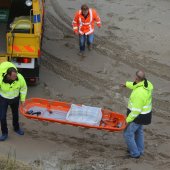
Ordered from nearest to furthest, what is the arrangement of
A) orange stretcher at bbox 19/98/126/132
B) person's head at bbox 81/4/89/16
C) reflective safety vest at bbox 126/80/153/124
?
reflective safety vest at bbox 126/80/153/124 → orange stretcher at bbox 19/98/126/132 → person's head at bbox 81/4/89/16

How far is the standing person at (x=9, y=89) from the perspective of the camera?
7.84 metres

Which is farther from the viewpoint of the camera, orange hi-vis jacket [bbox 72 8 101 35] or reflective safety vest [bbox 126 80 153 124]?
orange hi-vis jacket [bbox 72 8 101 35]

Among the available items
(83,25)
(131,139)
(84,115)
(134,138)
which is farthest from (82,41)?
(131,139)

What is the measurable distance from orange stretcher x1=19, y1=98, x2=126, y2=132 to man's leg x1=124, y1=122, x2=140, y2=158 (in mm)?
160

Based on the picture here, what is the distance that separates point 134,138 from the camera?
809 cm

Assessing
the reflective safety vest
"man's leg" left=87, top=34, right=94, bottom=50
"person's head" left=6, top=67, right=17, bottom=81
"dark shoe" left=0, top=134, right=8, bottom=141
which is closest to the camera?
the reflective safety vest

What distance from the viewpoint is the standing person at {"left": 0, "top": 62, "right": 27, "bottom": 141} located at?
7.84 meters

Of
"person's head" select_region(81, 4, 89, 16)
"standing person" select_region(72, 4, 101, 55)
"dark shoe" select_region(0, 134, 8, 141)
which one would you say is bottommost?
"dark shoe" select_region(0, 134, 8, 141)

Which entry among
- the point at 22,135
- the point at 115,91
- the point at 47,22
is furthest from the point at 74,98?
the point at 47,22

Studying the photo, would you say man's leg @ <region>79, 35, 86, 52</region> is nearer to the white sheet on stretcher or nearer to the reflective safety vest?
the white sheet on stretcher

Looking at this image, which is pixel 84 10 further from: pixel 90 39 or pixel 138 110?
pixel 138 110

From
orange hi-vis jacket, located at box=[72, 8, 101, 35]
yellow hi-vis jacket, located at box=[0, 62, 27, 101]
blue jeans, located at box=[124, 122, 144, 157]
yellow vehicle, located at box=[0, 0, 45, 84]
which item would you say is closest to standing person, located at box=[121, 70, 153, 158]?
blue jeans, located at box=[124, 122, 144, 157]

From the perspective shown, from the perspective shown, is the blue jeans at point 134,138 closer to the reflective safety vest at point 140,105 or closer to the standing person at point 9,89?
the reflective safety vest at point 140,105

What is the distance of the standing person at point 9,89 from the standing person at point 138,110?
189 cm
